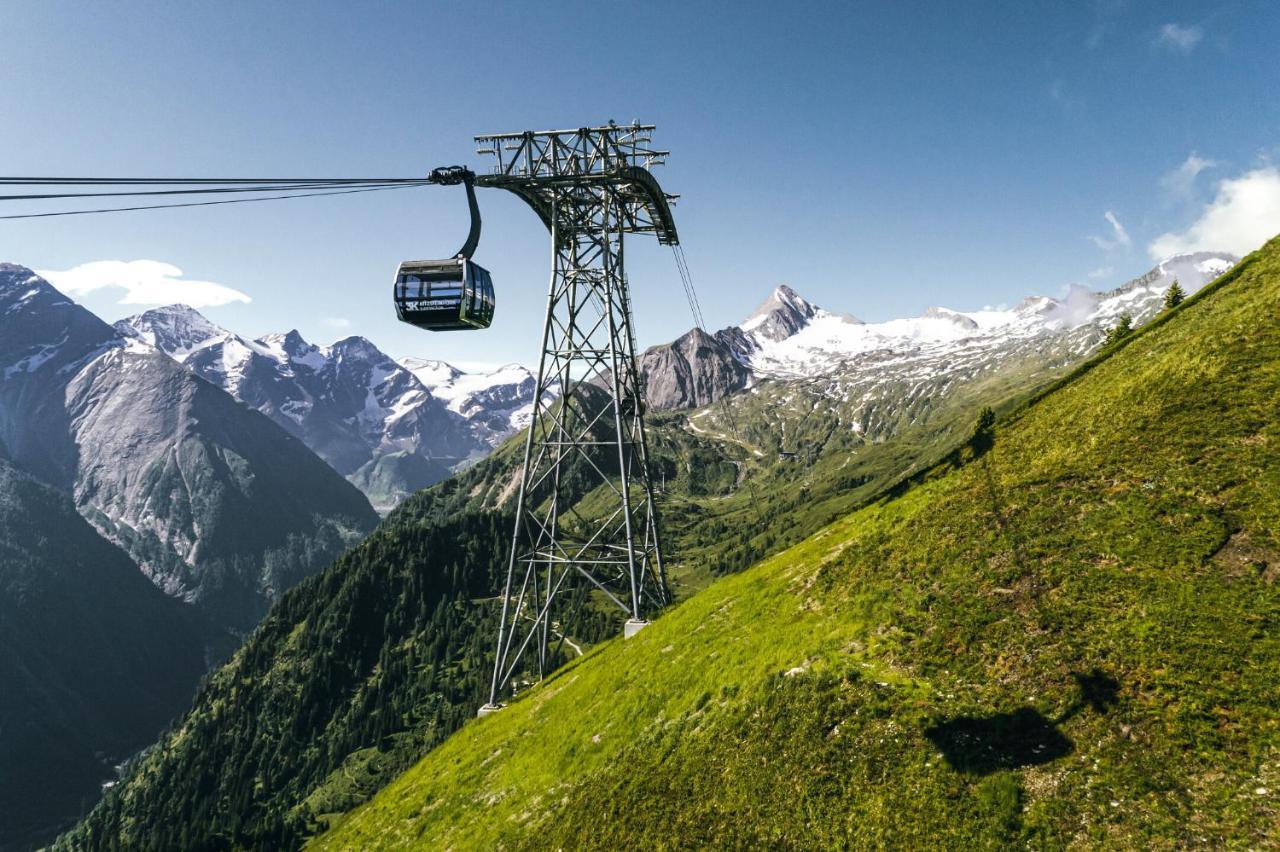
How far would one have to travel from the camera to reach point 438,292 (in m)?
28.5

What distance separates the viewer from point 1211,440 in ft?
67.5

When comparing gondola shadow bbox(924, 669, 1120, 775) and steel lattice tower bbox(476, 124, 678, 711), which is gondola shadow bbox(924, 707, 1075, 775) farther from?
steel lattice tower bbox(476, 124, 678, 711)

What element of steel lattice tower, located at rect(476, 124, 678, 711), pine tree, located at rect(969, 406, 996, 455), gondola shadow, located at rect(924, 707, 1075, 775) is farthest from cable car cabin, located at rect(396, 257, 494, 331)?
pine tree, located at rect(969, 406, 996, 455)

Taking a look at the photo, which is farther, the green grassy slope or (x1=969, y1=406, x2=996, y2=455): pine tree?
(x1=969, y1=406, x2=996, y2=455): pine tree

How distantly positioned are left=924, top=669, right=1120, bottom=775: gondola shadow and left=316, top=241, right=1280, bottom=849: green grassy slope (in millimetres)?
48

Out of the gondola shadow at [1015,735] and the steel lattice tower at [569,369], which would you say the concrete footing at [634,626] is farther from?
the gondola shadow at [1015,735]

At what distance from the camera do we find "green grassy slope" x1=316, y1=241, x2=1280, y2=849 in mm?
13312

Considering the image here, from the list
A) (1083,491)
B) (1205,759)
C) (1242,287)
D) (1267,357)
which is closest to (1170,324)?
(1242,287)

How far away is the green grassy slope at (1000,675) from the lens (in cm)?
1331

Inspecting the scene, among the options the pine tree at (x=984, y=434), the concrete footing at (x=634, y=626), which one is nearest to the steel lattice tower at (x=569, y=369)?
the concrete footing at (x=634, y=626)

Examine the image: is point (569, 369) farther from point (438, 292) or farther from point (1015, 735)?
point (1015, 735)

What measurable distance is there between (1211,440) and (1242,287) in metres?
17.1

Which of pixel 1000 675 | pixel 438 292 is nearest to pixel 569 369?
pixel 438 292

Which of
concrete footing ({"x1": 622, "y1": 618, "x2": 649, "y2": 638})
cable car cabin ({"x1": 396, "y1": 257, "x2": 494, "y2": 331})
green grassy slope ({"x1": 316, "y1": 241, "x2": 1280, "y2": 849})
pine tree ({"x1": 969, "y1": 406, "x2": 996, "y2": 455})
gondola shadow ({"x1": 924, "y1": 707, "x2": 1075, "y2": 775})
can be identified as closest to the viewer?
green grassy slope ({"x1": 316, "y1": 241, "x2": 1280, "y2": 849})
